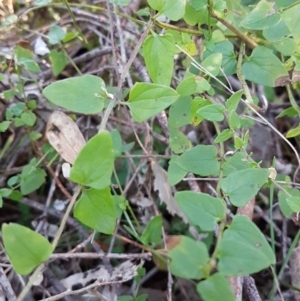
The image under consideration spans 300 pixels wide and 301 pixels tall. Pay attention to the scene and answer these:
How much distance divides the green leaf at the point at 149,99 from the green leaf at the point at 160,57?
100mm

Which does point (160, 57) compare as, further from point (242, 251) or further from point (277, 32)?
point (242, 251)

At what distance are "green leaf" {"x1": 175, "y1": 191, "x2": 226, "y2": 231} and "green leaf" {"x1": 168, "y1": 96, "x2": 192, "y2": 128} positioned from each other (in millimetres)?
338

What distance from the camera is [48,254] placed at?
29.4 inches

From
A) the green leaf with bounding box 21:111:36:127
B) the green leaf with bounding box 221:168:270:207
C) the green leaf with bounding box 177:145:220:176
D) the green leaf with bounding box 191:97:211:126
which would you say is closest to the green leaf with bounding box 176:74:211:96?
the green leaf with bounding box 191:97:211:126

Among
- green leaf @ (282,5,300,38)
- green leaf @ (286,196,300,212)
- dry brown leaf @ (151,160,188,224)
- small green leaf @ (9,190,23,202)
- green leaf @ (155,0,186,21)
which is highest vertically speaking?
green leaf @ (155,0,186,21)

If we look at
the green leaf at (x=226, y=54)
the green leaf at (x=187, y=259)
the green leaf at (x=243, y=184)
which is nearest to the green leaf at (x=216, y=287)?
the green leaf at (x=187, y=259)

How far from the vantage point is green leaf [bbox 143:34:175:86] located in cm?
96

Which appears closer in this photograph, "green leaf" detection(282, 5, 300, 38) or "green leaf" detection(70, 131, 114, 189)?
"green leaf" detection(70, 131, 114, 189)

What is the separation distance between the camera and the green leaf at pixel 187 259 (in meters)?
0.64

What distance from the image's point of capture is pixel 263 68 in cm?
112

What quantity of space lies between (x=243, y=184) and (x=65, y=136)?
56cm

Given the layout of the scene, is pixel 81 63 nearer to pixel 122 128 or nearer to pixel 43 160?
pixel 122 128

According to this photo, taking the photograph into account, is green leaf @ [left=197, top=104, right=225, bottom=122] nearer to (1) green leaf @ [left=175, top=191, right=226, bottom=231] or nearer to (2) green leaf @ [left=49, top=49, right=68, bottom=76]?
(1) green leaf @ [left=175, top=191, right=226, bottom=231]

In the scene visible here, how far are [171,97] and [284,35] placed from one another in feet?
1.26
